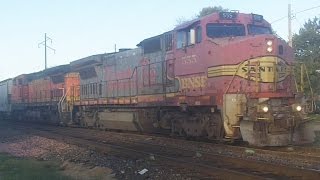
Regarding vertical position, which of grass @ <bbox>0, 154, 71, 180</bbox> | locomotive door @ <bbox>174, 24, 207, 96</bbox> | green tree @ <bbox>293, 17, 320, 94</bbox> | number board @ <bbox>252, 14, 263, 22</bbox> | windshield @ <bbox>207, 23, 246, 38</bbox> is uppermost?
green tree @ <bbox>293, 17, 320, 94</bbox>

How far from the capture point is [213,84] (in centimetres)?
1431

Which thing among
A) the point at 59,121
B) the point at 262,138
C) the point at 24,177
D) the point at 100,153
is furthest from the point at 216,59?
the point at 59,121

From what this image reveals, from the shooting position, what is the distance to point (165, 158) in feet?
39.7

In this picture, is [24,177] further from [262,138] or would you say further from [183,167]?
[262,138]

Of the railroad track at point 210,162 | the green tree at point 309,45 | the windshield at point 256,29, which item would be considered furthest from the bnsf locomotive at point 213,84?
the green tree at point 309,45

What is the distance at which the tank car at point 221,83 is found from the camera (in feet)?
42.6

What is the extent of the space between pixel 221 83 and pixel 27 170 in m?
6.14

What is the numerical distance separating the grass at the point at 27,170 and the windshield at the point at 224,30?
6371mm

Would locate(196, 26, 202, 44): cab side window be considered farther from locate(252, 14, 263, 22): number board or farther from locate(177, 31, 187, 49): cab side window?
locate(252, 14, 263, 22): number board

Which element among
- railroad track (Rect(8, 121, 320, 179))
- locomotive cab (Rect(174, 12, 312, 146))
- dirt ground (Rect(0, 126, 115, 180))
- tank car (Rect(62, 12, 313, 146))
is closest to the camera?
railroad track (Rect(8, 121, 320, 179))

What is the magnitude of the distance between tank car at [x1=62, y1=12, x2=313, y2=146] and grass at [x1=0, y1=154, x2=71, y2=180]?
16.6 ft

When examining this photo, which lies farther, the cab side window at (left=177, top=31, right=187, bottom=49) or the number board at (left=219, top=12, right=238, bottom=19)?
the cab side window at (left=177, top=31, right=187, bottom=49)

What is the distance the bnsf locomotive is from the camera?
13047mm

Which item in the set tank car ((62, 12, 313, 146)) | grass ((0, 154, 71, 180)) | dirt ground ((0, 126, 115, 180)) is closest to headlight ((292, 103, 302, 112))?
tank car ((62, 12, 313, 146))
